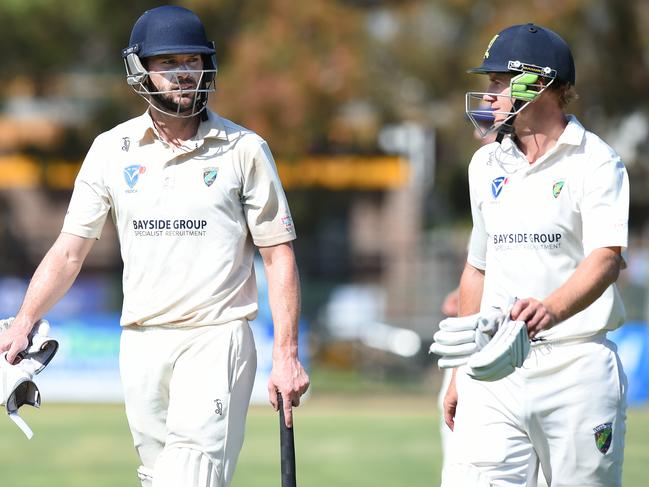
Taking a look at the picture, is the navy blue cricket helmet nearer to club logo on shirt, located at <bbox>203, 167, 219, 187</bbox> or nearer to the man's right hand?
club logo on shirt, located at <bbox>203, 167, 219, 187</bbox>

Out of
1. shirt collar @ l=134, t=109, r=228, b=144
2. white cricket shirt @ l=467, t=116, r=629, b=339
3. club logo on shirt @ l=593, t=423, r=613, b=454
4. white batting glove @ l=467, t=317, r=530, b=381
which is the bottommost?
club logo on shirt @ l=593, t=423, r=613, b=454

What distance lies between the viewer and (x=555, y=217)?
4.91 metres

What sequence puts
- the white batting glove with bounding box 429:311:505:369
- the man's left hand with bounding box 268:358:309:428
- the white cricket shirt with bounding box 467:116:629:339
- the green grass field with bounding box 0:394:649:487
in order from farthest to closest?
the green grass field with bounding box 0:394:649:487, the man's left hand with bounding box 268:358:309:428, the white cricket shirt with bounding box 467:116:629:339, the white batting glove with bounding box 429:311:505:369

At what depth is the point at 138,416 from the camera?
5.33 meters

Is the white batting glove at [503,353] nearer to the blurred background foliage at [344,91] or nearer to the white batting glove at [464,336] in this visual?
the white batting glove at [464,336]

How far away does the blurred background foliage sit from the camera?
65.2 feet

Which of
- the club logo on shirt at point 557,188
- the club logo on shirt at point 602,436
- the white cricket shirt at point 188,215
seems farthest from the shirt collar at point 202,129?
the club logo on shirt at point 602,436

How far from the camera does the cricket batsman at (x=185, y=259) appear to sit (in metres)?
5.21

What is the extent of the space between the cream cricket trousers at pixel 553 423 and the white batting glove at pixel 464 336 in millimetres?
532

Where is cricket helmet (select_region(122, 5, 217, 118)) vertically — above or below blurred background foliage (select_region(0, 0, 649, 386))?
above

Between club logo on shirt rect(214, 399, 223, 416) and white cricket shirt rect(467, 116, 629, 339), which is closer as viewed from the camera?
white cricket shirt rect(467, 116, 629, 339)

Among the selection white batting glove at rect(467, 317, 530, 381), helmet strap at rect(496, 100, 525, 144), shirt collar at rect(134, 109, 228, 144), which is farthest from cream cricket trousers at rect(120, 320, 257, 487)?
helmet strap at rect(496, 100, 525, 144)

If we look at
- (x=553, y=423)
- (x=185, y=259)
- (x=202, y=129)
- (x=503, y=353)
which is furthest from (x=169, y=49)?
(x=553, y=423)

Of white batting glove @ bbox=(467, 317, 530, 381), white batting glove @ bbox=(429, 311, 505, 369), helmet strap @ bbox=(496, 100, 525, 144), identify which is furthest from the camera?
helmet strap @ bbox=(496, 100, 525, 144)
